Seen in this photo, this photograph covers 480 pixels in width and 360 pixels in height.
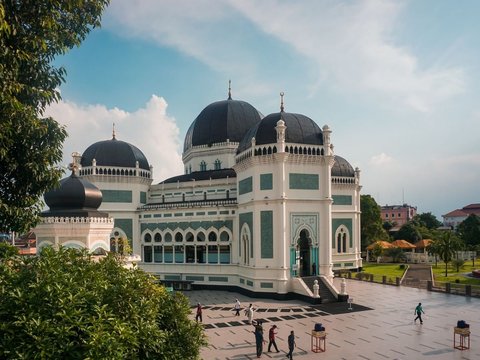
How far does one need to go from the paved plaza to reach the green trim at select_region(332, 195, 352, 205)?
570 inches

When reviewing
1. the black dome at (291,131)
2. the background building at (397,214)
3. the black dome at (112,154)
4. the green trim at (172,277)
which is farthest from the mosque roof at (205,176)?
the background building at (397,214)

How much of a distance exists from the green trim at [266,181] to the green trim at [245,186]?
1.10 meters

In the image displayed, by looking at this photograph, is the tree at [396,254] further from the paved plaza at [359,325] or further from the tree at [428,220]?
the tree at [428,220]

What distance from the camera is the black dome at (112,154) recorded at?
40.4 meters

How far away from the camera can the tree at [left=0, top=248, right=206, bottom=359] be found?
719cm

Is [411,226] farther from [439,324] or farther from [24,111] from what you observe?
[24,111]

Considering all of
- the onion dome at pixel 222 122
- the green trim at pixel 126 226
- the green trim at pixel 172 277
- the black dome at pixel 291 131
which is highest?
the onion dome at pixel 222 122

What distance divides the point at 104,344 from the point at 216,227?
95.7ft

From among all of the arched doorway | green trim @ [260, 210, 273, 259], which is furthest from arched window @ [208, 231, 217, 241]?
the arched doorway

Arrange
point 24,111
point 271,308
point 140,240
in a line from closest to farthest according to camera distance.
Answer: point 24,111, point 271,308, point 140,240

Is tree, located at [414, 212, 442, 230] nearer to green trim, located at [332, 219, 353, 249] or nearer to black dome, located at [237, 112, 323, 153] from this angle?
green trim, located at [332, 219, 353, 249]

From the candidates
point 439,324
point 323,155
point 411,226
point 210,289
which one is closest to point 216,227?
point 210,289

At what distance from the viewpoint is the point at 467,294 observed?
3106 centimetres

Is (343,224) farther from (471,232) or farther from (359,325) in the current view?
(471,232)
